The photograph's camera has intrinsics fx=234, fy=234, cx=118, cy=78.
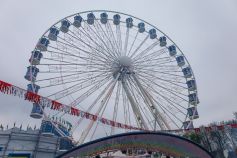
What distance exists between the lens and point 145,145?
15.3 m

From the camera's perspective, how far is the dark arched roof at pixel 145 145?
1309 cm

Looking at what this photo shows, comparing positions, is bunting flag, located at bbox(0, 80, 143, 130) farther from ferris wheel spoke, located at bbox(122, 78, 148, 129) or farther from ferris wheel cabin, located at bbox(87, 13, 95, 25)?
ferris wheel cabin, located at bbox(87, 13, 95, 25)

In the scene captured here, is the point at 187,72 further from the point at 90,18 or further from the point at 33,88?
the point at 33,88

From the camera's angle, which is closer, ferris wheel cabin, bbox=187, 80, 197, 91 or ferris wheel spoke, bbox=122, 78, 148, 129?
ferris wheel spoke, bbox=122, 78, 148, 129

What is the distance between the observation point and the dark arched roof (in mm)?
13086

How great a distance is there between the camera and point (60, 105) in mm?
19172

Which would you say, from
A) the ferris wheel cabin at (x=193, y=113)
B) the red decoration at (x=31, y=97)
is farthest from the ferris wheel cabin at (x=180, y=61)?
the red decoration at (x=31, y=97)

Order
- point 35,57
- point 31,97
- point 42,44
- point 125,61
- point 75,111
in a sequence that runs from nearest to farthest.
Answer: point 31,97, point 75,111, point 35,57, point 42,44, point 125,61

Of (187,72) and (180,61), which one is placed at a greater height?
(180,61)

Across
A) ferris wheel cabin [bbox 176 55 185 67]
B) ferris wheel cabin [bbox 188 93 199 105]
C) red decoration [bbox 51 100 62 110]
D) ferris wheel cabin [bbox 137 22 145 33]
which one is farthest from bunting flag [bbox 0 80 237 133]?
ferris wheel cabin [bbox 137 22 145 33]

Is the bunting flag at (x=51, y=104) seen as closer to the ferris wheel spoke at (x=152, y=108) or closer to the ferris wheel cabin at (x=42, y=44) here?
the ferris wheel spoke at (x=152, y=108)

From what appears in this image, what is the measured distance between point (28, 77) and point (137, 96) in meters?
11.6

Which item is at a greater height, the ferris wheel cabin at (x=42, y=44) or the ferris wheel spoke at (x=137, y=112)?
the ferris wheel cabin at (x=42, y=44)

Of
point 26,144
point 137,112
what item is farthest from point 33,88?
point 137,112
